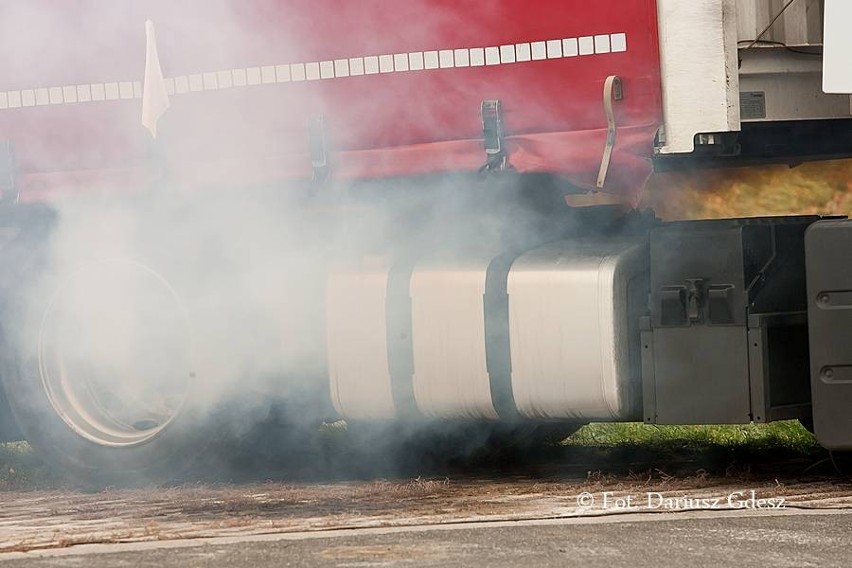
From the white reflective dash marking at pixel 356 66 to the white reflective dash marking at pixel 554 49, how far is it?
856mm

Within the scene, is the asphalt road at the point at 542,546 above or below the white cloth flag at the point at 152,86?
below

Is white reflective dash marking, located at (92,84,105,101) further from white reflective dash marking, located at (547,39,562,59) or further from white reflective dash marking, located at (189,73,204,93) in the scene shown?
white reflective dash marking, located at (547,39,562,59)

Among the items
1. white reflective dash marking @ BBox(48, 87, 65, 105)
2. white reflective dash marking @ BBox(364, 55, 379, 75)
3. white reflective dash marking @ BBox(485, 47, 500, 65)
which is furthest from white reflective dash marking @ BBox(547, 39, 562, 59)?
white reflective dash marking @ BBox(48, 87, 65, 105)

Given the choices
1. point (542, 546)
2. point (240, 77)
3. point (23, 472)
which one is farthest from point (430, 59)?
point (23, 472)

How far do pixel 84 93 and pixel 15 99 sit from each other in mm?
376

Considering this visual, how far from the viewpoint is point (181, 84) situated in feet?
25.1

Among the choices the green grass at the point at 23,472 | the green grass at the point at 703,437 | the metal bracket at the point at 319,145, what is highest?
the metal bracket at the point at 319,145

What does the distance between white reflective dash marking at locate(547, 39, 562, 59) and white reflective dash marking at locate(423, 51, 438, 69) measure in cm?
51

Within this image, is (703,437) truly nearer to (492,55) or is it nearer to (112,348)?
(492,55)

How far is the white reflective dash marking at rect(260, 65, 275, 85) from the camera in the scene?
7488mm

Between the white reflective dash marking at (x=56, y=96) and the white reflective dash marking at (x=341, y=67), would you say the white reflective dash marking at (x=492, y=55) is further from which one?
the white reflective dash marking at (x=56, y=96)

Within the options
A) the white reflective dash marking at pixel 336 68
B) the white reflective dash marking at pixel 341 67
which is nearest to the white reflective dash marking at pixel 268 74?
the white reflective dash marking at pixel 336 68

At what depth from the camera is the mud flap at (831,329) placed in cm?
659

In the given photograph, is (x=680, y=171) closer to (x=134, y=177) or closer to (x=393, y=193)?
(x=393, y=193)
